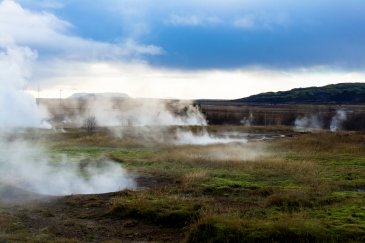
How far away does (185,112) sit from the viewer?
9806 cm

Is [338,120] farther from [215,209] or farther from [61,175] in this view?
[215,209]

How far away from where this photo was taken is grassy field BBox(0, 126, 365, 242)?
1538cm

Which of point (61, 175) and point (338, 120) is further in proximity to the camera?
point (338, 120)

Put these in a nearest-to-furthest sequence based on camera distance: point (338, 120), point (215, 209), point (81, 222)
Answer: point (81, 222), point (215, 209), point (338, 120)

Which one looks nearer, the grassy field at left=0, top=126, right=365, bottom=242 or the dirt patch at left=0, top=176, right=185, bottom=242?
the grassy field at left=0, top=126, right=365, bottom=242

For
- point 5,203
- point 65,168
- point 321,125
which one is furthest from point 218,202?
point 321,125

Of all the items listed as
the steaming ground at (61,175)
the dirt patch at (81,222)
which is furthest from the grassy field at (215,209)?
the steaming ground at (61,175)

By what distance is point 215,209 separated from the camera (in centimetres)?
1859

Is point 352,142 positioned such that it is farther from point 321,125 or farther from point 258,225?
point 321,125

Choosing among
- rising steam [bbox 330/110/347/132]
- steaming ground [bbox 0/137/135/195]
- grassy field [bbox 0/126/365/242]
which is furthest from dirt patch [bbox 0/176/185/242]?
rising steam [bbox 330/110/347/132]

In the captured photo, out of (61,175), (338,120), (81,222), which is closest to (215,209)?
(81,222)

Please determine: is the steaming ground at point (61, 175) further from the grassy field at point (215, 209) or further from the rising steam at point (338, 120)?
the rising steam at point (338, 120)

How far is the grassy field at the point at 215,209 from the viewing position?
1538 cm

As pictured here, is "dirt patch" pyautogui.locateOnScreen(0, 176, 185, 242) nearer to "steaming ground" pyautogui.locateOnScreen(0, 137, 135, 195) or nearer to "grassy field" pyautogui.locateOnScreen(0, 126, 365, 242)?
"grassy field" pyautogui.locateOnScreen(0, 126, 365, 242)
